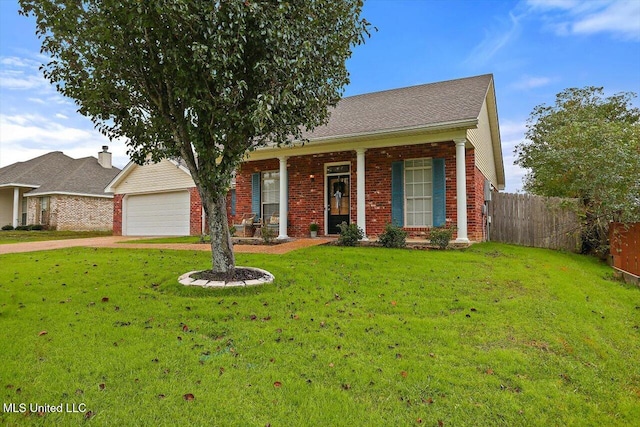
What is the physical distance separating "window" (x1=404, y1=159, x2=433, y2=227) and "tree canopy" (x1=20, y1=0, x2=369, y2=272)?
5093 millimetres

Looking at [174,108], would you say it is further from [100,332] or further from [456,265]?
[456,265]

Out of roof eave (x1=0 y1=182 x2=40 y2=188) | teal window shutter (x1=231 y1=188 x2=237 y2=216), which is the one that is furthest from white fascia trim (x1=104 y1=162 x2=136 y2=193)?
roof eave (x1=0 y1=182 x2=40 y2=188)

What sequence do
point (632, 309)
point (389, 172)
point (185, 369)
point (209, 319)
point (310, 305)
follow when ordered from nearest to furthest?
point (185, 369)
point (209, 319)
point (310, 305)
point (632, 309)
point (389, 172)

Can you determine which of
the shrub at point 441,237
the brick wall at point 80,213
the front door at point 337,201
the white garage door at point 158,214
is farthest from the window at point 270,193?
the brick wall at point 80,213

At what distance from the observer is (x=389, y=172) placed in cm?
1093

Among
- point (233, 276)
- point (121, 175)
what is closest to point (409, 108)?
point (233, 276)

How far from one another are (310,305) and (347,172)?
24.2 ft

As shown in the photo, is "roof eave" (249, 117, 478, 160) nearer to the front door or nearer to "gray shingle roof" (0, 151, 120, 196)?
the front door

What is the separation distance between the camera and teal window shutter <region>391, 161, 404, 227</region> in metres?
10.7

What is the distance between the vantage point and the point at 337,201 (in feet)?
38.5

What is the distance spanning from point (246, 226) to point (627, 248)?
10.6 m

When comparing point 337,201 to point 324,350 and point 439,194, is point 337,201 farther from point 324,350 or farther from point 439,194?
point 324,350

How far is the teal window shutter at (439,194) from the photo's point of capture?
10.2 metres

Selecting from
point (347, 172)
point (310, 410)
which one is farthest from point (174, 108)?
point (347, 172)
